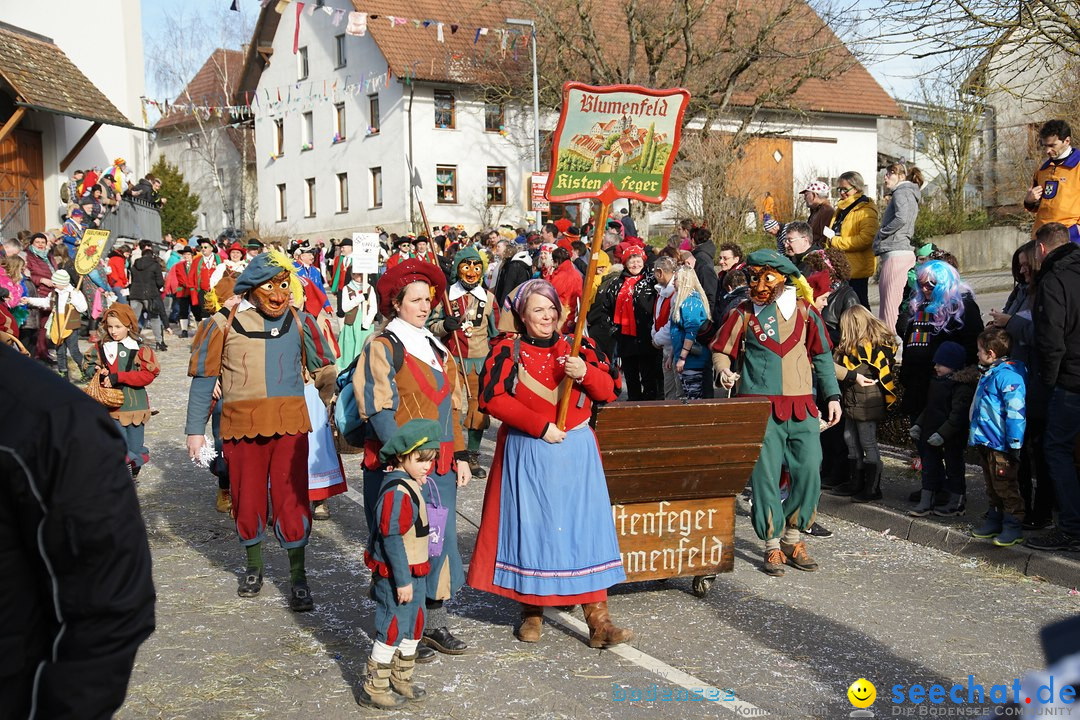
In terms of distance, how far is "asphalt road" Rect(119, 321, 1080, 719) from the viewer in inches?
190

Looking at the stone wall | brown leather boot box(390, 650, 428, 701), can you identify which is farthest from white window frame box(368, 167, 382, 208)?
brown leather boot box(390, 650, 428, 701)

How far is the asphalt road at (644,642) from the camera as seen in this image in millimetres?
4832

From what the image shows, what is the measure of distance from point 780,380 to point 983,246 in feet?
58.4

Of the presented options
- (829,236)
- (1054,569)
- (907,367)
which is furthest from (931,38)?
(1054,569)

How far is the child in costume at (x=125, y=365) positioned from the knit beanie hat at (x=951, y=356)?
5925 millimetres

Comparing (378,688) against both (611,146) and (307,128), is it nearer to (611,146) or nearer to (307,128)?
(611,146)

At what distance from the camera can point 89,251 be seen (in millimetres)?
15594

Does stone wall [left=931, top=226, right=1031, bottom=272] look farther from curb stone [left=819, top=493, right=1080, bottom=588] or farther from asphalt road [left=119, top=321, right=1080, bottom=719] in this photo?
asphalt road [left=119, top=321, right=1080, bottom=719]

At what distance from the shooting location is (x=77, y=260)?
15.4 metres

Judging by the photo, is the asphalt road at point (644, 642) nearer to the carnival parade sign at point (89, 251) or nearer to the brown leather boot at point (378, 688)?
the brown leather boot at point (378, 688)

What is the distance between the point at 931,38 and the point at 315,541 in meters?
7.18

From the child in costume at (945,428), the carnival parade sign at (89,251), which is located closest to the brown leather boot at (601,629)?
the child in costume at (945,428)

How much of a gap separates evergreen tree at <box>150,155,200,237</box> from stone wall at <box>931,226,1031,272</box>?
32.9 metres

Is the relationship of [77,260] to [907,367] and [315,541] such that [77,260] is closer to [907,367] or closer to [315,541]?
[315,541]
